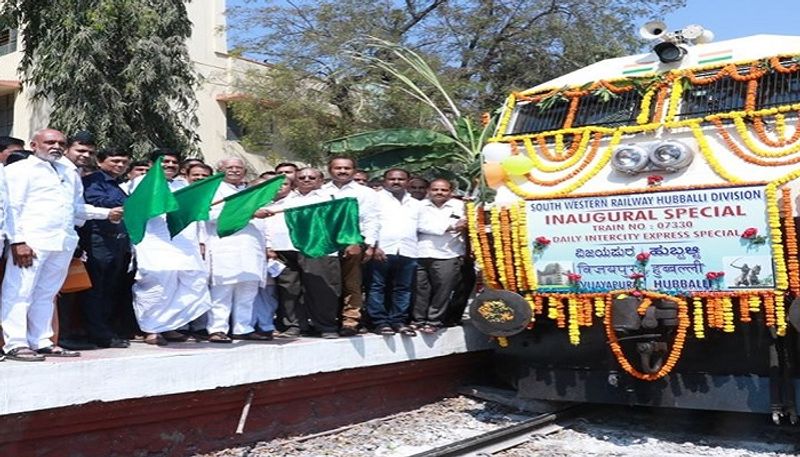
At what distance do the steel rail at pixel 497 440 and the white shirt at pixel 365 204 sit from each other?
1.72 metres

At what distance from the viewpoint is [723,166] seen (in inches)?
225

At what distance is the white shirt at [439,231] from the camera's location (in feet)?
23.6

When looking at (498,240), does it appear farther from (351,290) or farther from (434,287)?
(351,290)

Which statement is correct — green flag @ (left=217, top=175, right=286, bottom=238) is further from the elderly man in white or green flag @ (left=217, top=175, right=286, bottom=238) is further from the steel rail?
the steel rail

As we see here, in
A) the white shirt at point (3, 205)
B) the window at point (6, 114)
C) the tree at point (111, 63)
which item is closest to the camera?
the white shirt at point (3, 205)

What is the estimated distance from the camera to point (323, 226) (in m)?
6.50

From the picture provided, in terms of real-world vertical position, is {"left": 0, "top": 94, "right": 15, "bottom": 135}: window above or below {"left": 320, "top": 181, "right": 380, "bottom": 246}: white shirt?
above

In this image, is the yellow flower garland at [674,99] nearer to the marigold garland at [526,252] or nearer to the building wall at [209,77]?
the marigold garland at [526,252]

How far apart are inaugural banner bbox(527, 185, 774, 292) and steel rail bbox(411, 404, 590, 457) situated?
104 centimetres

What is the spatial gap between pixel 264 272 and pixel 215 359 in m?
1.09

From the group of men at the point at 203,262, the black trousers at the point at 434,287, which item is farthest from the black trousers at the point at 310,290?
the black trousers at the point at 434,287

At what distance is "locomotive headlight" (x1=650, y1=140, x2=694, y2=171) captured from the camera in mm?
5816

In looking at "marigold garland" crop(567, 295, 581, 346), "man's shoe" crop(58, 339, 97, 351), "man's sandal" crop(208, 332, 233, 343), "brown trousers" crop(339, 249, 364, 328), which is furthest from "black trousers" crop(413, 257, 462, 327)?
"man's shoe" crop(58, 339, 97, 351)

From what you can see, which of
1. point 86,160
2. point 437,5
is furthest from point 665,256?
point 437,5
